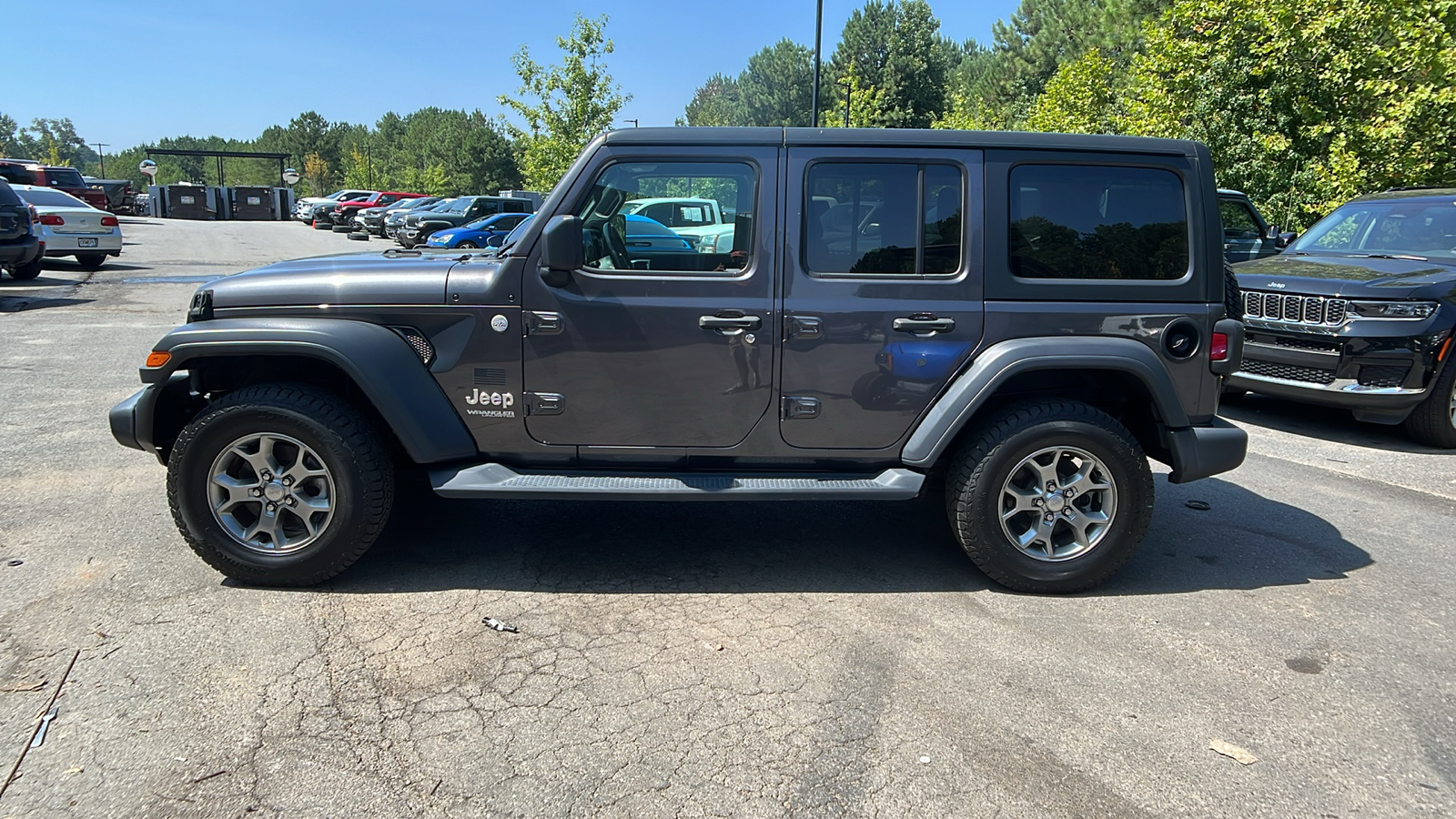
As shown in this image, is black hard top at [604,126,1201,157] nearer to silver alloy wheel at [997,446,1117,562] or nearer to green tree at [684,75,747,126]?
silver alloy wheel at [997,446,1117,562]

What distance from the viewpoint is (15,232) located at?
563 inches

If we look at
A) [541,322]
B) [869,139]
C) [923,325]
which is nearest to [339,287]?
[541,322]

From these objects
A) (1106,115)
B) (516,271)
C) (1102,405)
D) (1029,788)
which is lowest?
(1029,788)

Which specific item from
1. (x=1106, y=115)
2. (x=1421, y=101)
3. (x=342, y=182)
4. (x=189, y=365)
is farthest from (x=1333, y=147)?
(x=342, y=182)

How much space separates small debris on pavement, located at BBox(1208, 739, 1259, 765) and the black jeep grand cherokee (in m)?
4.83

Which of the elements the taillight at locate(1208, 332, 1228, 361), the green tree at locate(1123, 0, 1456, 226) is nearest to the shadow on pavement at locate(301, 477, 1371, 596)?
the taillight at locate(1208, 332, 1228, 361)

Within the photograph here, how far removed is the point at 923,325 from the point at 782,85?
186 ft

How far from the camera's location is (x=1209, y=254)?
426 centimetres

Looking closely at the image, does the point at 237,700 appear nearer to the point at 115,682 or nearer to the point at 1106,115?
the point at 115,682

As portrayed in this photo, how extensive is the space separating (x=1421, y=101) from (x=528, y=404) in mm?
12603

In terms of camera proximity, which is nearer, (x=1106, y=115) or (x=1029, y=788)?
(x=1029, y=788)

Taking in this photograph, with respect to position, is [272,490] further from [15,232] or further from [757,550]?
[15,232]

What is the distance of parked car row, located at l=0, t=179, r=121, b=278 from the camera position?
14.3m

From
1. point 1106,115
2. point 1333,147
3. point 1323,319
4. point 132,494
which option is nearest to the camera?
point 132,494
